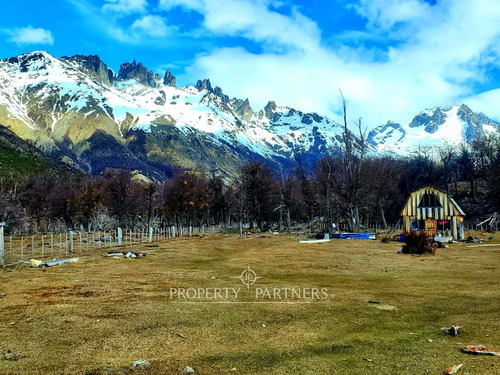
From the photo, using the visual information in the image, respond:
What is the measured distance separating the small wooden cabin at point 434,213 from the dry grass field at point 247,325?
27.6 metres

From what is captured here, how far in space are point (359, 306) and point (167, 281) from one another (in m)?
7.54

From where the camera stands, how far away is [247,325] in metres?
8.98

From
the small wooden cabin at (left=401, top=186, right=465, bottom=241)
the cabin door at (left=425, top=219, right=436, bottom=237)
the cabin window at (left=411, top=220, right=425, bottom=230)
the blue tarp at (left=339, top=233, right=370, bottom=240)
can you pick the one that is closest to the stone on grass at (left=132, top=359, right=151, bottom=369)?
the blue tarp at (left=339, top=233, right=370, bottom=240)

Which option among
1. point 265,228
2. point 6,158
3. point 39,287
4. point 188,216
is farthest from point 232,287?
point 6,158

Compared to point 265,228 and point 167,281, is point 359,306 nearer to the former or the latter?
point 167,281

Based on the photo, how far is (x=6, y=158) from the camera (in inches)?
5315

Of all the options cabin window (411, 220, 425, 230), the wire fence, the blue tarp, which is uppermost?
cabin window (411, 220, 425, 230)

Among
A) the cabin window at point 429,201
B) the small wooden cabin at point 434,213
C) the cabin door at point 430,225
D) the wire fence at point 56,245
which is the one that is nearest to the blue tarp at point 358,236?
the small wooden cabin at point 434,213

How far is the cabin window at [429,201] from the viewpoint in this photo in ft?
138

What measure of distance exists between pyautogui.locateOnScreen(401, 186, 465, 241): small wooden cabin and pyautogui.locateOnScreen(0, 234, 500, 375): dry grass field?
27646mm

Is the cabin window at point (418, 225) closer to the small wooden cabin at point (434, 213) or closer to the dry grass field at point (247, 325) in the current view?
the small wooden cabin at point (434, 213)

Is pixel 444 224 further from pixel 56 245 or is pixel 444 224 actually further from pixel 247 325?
pixel 247 325

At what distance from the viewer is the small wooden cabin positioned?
41125 millimetres

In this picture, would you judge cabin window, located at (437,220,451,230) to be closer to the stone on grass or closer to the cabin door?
the cabin door
